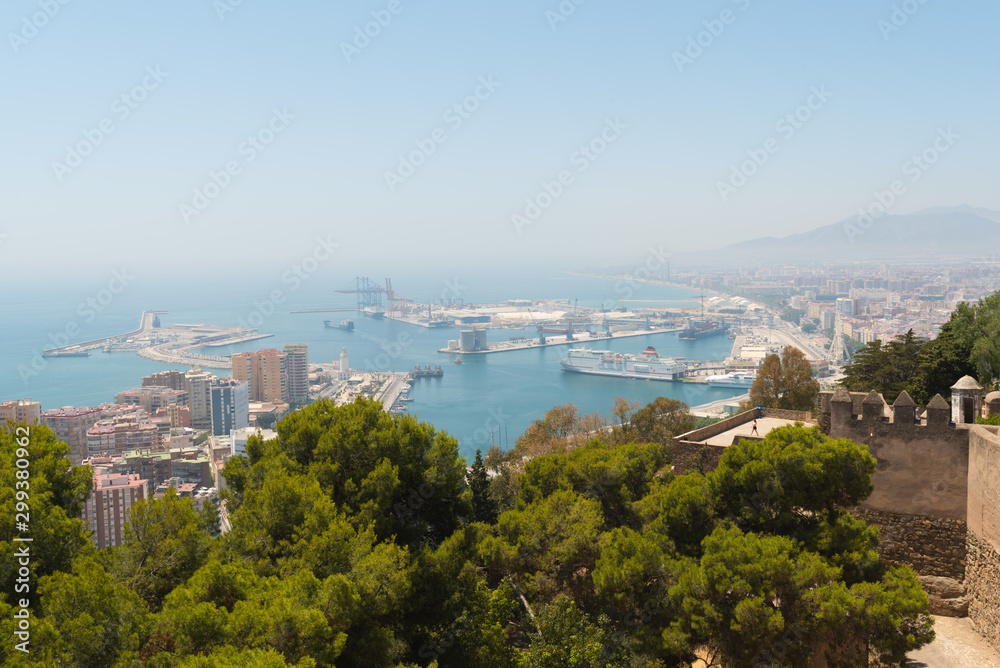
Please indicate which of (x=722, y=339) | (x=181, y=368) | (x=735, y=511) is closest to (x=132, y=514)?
(x=735, y=511)

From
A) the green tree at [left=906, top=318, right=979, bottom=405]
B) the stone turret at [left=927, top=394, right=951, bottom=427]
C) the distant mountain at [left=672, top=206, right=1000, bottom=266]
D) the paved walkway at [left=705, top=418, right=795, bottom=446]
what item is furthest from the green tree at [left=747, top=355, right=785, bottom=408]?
the distant mountain at [left=672, top=206, right=1000, bottom=266]

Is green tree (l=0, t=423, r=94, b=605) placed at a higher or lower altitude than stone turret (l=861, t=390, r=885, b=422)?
lower

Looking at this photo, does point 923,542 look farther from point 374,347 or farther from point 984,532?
point 374,347

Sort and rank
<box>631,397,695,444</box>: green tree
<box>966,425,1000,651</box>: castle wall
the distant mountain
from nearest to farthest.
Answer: <box>966,425,1000,651</box>: castle wall < <box>631,397,695,444</box>: green tree < the distant mountain

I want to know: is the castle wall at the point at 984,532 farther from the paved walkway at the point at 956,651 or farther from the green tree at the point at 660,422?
the green tree at the point at 660,422

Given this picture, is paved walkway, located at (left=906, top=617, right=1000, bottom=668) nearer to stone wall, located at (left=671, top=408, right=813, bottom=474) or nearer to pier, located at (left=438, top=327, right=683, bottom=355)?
stone wall, located at (left=671, top=408, right=813, bottom=474)

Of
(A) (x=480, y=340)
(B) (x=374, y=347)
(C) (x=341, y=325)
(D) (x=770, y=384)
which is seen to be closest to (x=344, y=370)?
(B) (x=374, y=347)
